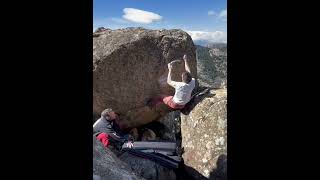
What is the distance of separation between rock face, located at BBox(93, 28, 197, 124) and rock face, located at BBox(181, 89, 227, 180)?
1169 millimetres

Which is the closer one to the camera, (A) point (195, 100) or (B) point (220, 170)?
(B) point (220, 170)

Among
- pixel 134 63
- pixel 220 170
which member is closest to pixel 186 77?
pixel 134 63

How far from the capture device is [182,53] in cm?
1055

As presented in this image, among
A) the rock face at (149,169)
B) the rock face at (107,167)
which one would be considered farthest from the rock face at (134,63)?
the rock face at (107,167)

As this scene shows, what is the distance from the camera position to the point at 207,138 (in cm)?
957

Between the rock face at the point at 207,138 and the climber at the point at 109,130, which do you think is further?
the climber at the point at 109,130

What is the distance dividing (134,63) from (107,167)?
4973 mm

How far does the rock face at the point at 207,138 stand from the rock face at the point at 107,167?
11.6 feet

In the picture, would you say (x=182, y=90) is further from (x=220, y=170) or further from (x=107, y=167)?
(x=107, y=167)

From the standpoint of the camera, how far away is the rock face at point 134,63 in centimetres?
1023

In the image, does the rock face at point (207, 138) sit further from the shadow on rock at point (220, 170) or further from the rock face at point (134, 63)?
the rock face at point (134, 63)
